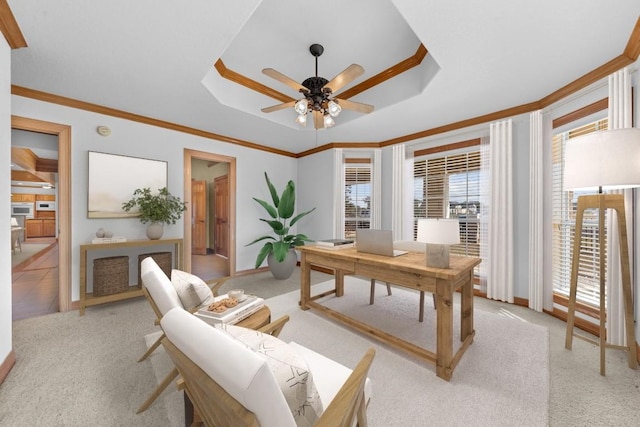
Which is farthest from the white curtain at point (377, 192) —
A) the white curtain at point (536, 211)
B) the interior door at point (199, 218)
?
the interior door at point (199, 218)

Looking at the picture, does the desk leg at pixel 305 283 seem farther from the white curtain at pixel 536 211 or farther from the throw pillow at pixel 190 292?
the white curtain at pixel 536 211

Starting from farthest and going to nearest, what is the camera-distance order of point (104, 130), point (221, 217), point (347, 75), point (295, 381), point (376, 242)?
point (221, 217), point (104, 130), point (376, 242), point (347, 75), point (295, 381)

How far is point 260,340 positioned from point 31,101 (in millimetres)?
3818

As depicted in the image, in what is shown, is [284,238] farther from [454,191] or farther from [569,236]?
[569,236]

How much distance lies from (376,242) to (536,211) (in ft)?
6.99

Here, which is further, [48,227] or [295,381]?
[48,227]

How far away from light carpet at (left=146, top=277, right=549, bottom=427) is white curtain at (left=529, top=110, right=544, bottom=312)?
575mm

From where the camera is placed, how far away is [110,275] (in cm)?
294

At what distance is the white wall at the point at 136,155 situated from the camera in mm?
2936

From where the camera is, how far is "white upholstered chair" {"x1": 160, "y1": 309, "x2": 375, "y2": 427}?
2.11ft

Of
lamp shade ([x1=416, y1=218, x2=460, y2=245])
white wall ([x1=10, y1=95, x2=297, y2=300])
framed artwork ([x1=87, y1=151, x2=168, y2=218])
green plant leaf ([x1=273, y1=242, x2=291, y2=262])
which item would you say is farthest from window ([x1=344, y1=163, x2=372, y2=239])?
framed artwork ([x1=87, y1=151, x2=168, y2=218])

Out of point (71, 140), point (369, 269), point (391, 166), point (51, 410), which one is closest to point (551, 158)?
point (391, 166)

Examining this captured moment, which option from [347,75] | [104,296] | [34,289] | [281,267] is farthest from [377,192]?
[34,289]

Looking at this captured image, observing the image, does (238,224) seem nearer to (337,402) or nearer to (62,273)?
(62,273)
